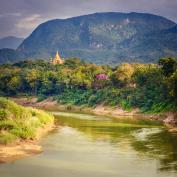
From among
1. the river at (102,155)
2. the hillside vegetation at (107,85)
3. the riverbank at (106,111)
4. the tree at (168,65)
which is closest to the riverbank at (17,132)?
the river at (102,155)

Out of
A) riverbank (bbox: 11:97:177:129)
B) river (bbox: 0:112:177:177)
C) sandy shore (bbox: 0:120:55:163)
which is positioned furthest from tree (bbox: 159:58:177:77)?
sandy shore (bbox: 0:120:55:163)

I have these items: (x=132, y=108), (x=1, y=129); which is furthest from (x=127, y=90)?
(x=1, y=129)

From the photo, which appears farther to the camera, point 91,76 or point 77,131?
A: point 91,76

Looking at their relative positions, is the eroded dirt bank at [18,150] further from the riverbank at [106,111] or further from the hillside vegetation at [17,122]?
the riverbank at [106,111]

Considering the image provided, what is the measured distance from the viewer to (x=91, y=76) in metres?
145

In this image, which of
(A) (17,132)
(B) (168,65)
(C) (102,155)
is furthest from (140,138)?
(B) (168,65)

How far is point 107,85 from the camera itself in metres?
132

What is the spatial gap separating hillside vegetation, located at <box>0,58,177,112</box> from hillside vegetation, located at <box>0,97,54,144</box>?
24.9 meters

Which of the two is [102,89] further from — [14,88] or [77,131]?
[77,131]

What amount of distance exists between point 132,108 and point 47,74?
5785cm

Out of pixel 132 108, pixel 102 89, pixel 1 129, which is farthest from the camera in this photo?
pixel 102 89

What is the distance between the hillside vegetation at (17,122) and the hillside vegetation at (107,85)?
24939mm

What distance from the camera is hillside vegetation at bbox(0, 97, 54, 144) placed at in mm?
48194

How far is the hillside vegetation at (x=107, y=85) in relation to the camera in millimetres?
92250
